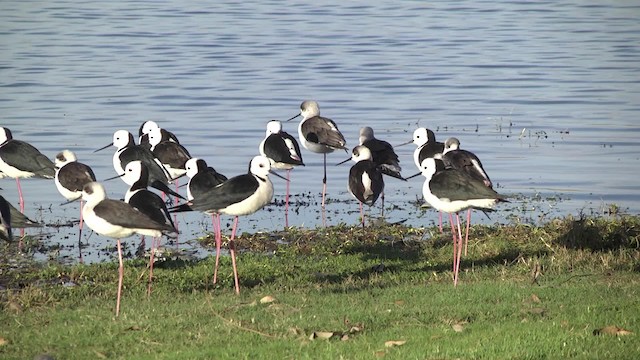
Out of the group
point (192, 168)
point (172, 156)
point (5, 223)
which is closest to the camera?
point (5, 223)

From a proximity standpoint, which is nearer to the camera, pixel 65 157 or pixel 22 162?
pixel 65 157

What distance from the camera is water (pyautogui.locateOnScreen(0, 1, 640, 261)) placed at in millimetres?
20297

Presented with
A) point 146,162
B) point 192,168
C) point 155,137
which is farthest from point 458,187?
point 155,137

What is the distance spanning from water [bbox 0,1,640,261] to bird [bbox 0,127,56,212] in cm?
58

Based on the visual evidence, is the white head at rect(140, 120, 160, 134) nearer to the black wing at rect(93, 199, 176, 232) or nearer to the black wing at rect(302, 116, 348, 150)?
the black wing at rect(302, 116, 348, 150)

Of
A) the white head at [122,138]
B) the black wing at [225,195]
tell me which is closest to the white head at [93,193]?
the black wing at [225,195]

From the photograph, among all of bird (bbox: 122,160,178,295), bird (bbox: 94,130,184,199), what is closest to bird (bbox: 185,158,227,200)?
bird (bbox: 122,160,178,295)

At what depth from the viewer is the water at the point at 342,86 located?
20297 mm

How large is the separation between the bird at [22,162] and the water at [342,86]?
22.7 inches

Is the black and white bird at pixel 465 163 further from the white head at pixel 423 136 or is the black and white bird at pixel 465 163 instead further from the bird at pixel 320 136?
the bird at pixel 320 136

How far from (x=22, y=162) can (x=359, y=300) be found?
24.7 feet

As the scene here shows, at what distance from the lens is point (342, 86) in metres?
31.0

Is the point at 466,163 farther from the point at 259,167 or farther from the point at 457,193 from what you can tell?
the point at 259,167

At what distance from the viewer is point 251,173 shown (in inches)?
560
